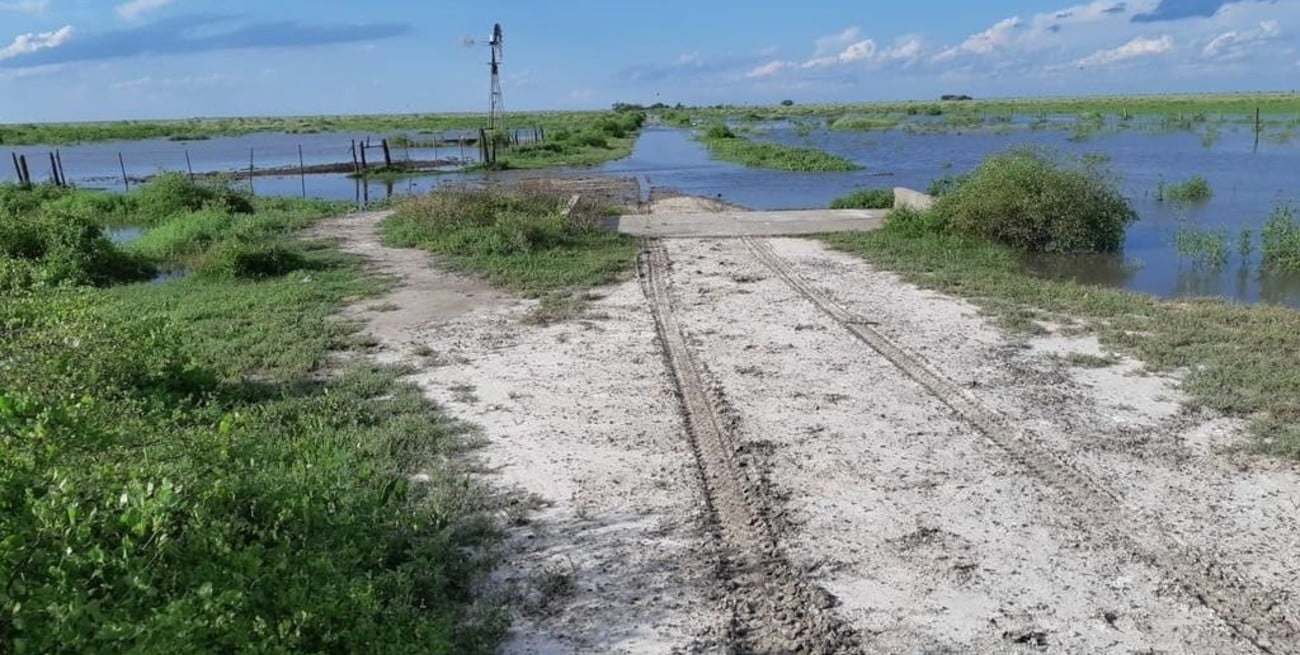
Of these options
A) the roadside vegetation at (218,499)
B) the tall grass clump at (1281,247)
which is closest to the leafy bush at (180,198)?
the roadside vegetation at (218,499)

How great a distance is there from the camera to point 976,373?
7.34m

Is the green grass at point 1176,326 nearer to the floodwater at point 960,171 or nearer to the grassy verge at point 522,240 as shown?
the floodwater at point 960,171

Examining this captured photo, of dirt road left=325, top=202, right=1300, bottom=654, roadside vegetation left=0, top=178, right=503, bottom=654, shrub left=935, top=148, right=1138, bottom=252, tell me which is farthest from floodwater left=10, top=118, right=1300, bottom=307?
roadside vegetation left=0, top=178, right=503, bottom=654

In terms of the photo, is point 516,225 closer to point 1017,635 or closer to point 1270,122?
point 1017,635

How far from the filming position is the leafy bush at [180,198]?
20.5m

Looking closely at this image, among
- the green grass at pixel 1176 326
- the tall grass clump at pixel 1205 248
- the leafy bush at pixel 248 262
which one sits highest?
the leafy bush at pixel 248 262

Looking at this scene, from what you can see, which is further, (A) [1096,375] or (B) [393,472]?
(A) [1096,375]

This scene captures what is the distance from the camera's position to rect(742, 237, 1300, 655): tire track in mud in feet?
12.7

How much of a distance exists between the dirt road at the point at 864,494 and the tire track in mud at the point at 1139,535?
0.02 metres

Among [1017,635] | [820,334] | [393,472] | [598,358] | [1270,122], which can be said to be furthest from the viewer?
[1270,122]

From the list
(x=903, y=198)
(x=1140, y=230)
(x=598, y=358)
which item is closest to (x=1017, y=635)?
(x=598, y=358)

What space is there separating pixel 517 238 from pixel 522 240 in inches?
2.9

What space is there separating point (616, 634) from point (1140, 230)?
53.5 ft

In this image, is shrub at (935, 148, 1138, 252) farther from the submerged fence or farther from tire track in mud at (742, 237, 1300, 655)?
the submerged fence
